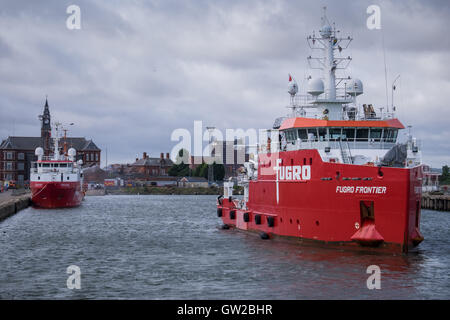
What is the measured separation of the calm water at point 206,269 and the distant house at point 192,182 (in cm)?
11147

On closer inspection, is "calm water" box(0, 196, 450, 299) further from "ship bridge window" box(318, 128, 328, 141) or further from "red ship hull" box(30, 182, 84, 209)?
"red ship hull" box(30, 182, 84, 209)

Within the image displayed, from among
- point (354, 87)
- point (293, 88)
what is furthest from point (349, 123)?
point (293, 88)

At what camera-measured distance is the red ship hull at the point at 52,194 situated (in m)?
66.8

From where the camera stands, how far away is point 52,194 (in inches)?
2650

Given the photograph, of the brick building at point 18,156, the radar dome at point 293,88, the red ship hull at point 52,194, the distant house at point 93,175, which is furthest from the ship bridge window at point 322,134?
the brick building at point 18,156

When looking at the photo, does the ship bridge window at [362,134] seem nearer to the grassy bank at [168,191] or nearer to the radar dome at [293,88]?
the radar dome at [293,88]

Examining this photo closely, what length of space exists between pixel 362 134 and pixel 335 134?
4.61 feet

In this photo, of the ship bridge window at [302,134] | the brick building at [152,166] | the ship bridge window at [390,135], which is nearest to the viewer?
the ship bridge window at [390,135]

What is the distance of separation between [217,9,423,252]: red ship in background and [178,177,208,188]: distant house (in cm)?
11135

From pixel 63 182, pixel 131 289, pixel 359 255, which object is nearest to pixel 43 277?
pixel 131 289

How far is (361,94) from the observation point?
110 feet

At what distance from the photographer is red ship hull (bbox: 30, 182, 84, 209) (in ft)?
219
